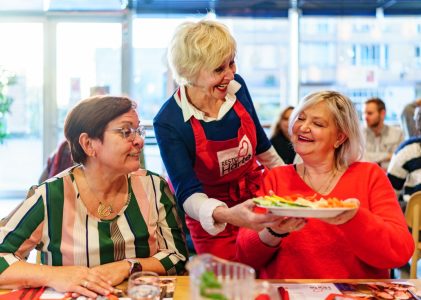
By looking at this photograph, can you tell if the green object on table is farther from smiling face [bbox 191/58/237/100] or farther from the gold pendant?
smiling face [bbox 191/58/237/100]

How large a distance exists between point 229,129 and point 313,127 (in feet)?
1.17

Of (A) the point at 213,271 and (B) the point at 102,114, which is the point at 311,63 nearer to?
(B) the point at 102,114

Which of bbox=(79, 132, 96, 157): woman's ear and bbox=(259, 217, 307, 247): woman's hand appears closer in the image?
bbox=(259, 217, 307, 247): woman's hand

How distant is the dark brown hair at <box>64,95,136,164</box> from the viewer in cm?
189

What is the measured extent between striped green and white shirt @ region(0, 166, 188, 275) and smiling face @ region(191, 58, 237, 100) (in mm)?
467

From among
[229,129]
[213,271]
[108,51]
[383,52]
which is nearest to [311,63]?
[383,52]

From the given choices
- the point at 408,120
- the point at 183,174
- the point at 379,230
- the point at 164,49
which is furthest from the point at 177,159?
the point at 164,49

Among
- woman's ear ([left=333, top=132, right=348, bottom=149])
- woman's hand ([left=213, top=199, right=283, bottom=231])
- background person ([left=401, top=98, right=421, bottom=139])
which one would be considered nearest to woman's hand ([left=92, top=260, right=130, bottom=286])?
woman's hand ([left=213, top=199, right=283, bottom=231])

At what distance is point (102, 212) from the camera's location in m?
1.86

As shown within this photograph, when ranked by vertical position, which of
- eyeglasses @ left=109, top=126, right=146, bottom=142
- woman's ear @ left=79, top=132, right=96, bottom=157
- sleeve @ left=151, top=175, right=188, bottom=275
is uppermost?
eyeglasses @ left=109, top=126, right=146, bottom=142

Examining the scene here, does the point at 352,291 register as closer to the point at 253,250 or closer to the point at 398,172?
the point at 253,250

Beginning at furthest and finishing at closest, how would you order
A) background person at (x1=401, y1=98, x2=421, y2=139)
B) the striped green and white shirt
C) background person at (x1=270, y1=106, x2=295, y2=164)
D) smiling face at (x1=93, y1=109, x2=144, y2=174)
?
background person at (x1=401, y1=98, x2=421, y2=139)
background person at (x1=270, y1=106, x2=295, y2=164)
smiling face at (x1=93, y1=109, x2=144, y2=174)
the striped green and white shirt

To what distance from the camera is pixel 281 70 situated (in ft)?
26.9

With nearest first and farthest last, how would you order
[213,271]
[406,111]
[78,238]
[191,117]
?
1. [213,271]
2. [78,238]
3. [191,117]
4. [406,111]
